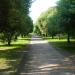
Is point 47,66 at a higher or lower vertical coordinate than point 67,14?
lower

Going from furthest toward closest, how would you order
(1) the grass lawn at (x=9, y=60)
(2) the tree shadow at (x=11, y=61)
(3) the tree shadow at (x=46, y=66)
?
(1) the grass lawn at (x=9, y=60) < (2) the tree shadow at (x=11, y=61) < (3) the tree shadow at (x=46, y=66)

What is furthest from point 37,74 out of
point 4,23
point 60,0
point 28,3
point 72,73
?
point 60,0

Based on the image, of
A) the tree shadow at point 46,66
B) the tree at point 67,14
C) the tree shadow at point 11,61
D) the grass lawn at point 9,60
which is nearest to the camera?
the tree shadow at point 46,66

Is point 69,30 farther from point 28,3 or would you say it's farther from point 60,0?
point 28,3

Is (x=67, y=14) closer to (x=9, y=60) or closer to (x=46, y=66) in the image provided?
→ (x=9, y=60)

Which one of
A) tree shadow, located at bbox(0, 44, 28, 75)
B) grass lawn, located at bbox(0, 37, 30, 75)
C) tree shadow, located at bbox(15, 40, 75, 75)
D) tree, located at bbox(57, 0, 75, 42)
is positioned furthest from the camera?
tree, located at bbox(57, 0, 75, 42)

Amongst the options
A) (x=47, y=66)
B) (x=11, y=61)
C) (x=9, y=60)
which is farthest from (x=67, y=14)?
(x=47, y=66)

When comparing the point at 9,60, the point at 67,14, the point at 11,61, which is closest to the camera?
the point at 11,61

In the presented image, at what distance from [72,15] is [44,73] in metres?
18.3

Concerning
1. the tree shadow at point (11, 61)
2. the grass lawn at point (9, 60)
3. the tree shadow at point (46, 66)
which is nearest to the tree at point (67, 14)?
the grass lawn at point (9, 60)

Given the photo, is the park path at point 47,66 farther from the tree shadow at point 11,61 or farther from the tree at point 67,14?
the tree at point 67,14

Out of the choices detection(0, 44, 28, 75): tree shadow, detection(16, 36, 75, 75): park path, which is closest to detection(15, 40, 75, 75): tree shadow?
detection(16, 36, 75, 75): park path

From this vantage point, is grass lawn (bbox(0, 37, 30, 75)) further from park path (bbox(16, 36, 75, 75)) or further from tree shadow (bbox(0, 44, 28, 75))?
park path (bbox(16, 36, 75, 75))

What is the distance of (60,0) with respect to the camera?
3353 centimetres
